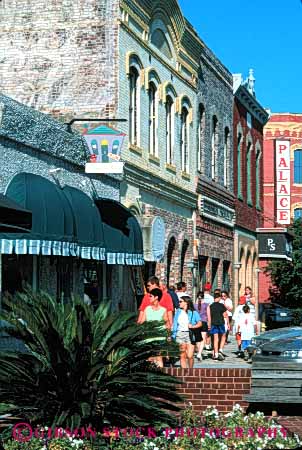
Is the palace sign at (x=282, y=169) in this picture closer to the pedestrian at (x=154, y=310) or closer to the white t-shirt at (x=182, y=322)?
the white t-shirt at (x=182, y=322)

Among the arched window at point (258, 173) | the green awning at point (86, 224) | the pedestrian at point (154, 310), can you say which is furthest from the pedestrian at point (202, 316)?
the arched window at point (258, 173)

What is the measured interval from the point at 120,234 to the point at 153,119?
611 centimetres

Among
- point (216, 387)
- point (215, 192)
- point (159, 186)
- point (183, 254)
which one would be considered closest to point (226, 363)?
point (159, 186)

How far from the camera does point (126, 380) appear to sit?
341 inches

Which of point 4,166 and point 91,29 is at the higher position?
point 91,29

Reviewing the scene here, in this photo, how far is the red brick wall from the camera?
37.6 feet

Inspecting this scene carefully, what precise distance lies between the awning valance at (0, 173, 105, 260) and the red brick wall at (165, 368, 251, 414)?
4814 millimetres

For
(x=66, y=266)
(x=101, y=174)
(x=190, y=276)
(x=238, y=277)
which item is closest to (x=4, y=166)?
(x=66, y=266)

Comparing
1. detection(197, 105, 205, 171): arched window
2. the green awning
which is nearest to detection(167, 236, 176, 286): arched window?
detection(197, 105, 205, 171): arched window

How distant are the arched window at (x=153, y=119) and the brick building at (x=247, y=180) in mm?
11101

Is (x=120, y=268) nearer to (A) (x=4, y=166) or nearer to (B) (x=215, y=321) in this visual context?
(B) (x=215, y=321)

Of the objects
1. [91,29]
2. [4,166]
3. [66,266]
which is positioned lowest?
[66,266]

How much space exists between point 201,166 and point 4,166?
15813 millimetres

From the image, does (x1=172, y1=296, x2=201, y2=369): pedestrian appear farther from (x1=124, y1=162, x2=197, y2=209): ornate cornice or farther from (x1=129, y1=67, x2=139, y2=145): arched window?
(x1=129, y1=67, x2=139, y2=145): arched window
